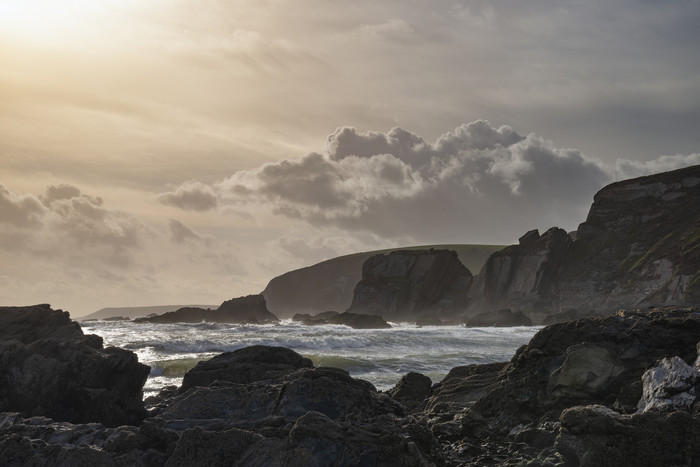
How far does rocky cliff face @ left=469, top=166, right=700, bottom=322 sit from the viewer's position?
280ft

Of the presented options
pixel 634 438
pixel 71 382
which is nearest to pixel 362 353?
pixel 71 382

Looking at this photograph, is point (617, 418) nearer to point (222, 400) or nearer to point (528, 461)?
point (528, 461)

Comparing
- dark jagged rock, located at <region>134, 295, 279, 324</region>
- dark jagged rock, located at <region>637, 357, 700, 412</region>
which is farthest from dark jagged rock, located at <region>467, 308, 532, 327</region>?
dark jagged rock, located at <region>637, 357, 700, 412</region>

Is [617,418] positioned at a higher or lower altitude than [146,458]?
higher

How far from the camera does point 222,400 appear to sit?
970cm

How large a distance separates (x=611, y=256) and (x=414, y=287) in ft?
128

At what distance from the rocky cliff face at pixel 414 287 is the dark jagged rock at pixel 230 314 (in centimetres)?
2066

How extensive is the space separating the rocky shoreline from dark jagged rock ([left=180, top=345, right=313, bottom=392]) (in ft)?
12.9

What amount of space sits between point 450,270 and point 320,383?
4654 inches

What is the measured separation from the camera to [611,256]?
98000mm

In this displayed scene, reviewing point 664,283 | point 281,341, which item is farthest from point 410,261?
point 281,341

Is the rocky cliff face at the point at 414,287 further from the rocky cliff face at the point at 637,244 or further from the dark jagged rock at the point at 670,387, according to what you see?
the dark jagged rock at the point at 670,387

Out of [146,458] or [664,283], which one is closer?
[146,458]

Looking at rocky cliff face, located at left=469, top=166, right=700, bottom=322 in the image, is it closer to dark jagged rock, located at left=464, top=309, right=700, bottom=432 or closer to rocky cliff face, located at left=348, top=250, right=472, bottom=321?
rocky cliff face, located at left=348, top=250, right=472, bottom=321
